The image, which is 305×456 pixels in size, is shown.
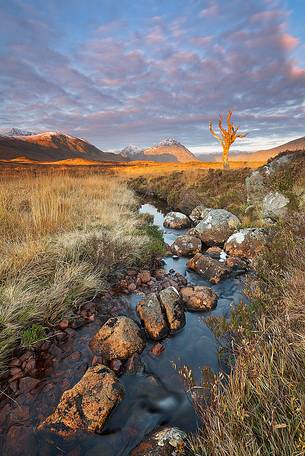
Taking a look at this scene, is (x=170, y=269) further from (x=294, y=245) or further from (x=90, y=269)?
(x=294, y=245)

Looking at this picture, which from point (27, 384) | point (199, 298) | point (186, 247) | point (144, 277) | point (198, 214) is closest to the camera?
point (27, 384)

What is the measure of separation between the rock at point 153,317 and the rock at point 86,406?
1.17m

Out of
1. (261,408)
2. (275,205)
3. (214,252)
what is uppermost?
(275,205)

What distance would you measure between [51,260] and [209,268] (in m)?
3.39

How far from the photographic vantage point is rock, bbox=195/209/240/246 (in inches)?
345

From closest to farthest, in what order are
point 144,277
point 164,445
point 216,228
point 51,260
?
point 164,445
point 51,260
point 144,277
point 216,228

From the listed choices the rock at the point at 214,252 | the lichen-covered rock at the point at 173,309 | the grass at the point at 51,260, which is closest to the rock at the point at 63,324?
the grass at the point at 51,260

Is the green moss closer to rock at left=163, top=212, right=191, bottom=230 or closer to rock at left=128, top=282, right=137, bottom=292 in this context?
rock at left=128, top=282, right=137, bottom=292

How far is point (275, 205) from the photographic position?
9.28 metres

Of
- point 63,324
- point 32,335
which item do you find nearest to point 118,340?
point 63,324

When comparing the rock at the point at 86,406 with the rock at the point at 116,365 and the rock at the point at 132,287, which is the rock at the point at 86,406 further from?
the rock at the point at 132,287

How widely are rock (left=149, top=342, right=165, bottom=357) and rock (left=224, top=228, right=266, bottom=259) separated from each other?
4.26m

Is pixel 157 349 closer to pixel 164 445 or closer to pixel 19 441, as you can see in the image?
pixel 164 445

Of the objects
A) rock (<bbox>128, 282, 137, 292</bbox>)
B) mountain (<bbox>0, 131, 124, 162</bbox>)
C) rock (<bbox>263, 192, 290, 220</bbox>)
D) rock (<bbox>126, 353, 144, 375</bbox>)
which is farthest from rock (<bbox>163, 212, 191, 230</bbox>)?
mountain (<bbox>0, 131, 124, 162</bbox>)
